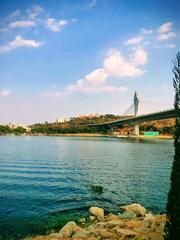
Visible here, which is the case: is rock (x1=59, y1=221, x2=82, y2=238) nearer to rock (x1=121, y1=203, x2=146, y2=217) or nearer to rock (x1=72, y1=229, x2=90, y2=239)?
rock (x1=72, y1=229, x2=90, y2=239)

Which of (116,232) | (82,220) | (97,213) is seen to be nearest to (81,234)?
(116,232)

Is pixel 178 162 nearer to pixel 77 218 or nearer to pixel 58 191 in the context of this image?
pixel 77 218

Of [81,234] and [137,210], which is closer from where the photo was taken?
[81,234]

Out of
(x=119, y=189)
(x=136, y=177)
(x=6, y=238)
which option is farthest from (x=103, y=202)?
(x=136, y=177)

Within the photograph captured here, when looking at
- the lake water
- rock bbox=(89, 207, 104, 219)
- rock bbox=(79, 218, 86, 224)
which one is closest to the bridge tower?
the lake water

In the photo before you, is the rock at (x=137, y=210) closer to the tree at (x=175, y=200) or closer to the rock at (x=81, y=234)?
the rock at (x=81, y=234)

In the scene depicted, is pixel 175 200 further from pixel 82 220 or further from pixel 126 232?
pixel 82 220

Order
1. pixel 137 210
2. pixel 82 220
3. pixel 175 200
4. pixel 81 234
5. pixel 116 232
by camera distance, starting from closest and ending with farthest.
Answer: pixel 175 200, pixel 116 232, pixel 81 234, pixel 82 220, pixel 137 210

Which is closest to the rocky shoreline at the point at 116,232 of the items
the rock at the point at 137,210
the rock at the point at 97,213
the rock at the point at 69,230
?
the rock at the point at 69,230

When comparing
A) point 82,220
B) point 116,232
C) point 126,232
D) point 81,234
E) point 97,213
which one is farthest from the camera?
point 97,213

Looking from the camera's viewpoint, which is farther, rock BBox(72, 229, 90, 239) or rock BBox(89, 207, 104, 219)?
rock BBox(89, 207, 104, 219)

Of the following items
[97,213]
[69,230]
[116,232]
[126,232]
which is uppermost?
[126,232]

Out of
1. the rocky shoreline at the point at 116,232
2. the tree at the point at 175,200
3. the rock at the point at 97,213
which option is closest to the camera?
the tree at the point at 175,200

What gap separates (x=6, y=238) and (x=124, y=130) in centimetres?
18499
